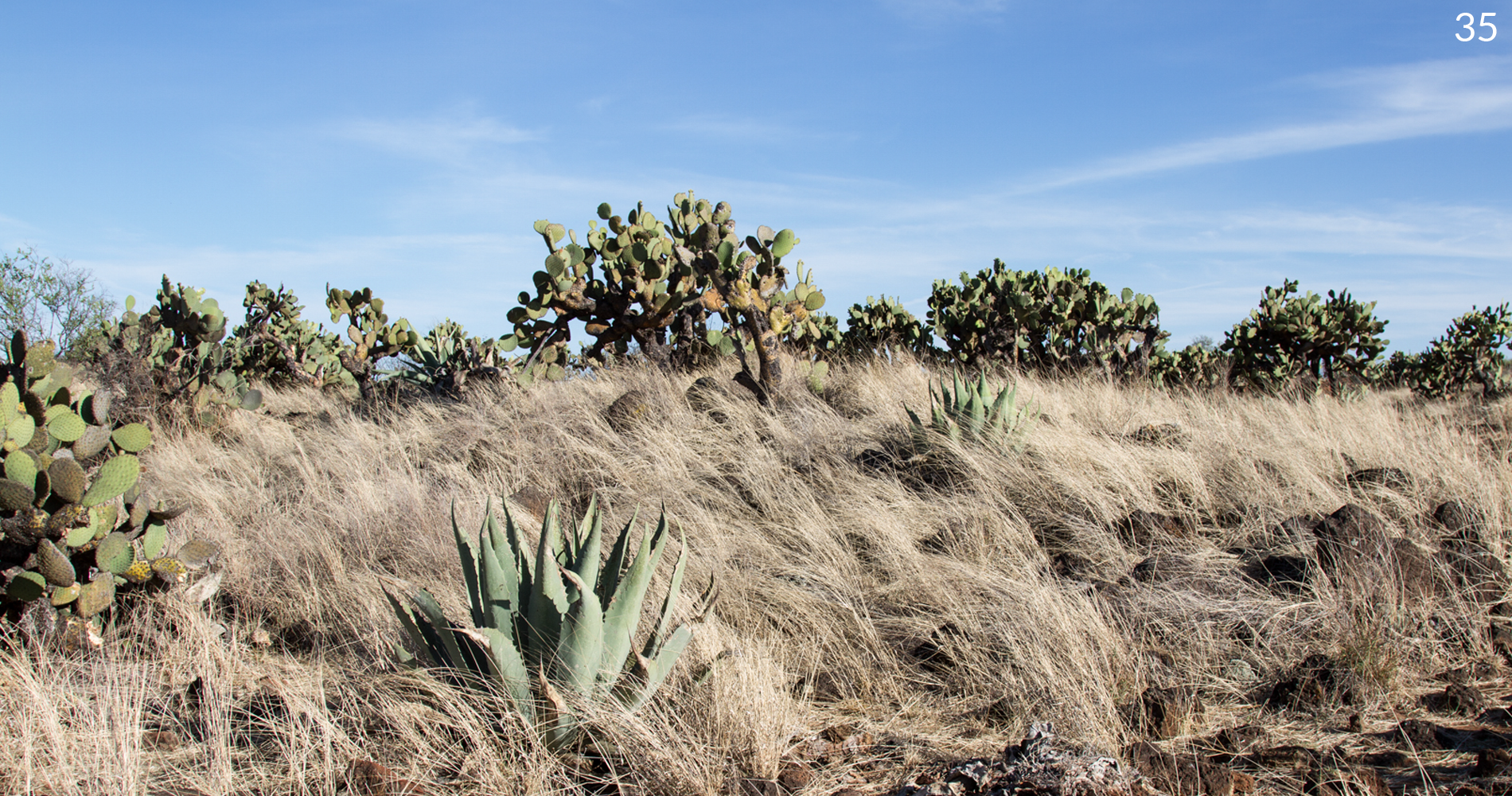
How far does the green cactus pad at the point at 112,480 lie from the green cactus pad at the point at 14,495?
19cm

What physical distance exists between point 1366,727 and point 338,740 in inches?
118

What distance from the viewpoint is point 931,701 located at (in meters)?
2.88

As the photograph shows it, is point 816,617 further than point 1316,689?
Yes

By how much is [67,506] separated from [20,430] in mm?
314

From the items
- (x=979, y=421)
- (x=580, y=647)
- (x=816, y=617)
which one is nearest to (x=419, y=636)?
(x=580, y=647)

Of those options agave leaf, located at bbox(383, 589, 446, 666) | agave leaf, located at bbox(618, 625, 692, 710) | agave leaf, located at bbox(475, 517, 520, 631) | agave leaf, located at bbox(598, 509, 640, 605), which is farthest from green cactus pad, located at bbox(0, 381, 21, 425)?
agave leaf, located at bbox(618, 625, 692, 710)

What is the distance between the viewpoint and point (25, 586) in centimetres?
314

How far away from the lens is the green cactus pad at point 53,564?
3.11 m

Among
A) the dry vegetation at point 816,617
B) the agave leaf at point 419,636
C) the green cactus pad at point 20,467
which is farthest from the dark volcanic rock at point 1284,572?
the green cactus pad at point 20,467

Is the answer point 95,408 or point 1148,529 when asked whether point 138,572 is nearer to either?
point 95,408

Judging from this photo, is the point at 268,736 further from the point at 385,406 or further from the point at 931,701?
the point at 385,406

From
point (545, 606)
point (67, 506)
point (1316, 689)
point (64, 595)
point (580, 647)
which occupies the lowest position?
point (1316, 689)

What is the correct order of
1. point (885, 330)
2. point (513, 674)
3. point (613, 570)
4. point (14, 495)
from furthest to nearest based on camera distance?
point (885, 330) → point (14, 495) → point (613, 570) → point (513, 674)

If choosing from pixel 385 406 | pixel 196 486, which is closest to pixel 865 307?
pixel 385 406
